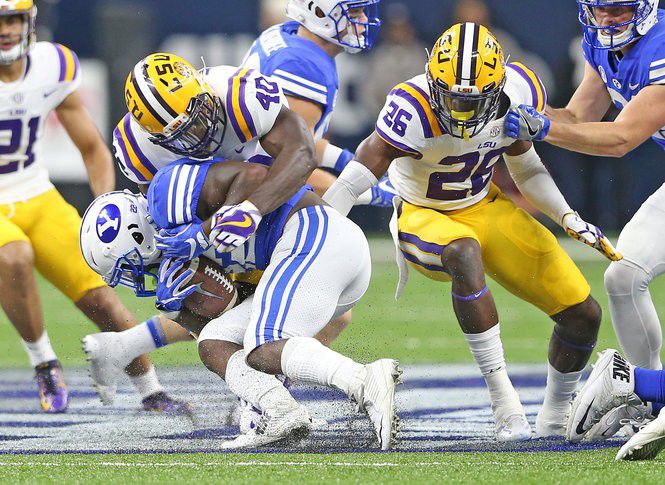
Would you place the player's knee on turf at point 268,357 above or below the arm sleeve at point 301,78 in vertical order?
below

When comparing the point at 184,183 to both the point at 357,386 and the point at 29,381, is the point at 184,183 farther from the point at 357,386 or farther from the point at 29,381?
the point at 29,381

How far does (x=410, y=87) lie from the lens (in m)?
4.71

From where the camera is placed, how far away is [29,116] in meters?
5.79

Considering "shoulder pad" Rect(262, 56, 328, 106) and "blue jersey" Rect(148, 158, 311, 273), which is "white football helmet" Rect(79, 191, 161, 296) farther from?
"shoulder pad" Rect(262, 56, 328, 106)

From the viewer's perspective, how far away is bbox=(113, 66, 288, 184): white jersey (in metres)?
4.39

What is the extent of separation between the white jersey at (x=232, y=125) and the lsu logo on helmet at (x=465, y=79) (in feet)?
1.83

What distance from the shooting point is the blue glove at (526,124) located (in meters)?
4.41

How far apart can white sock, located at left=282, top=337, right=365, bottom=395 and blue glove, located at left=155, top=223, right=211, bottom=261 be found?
44 cm

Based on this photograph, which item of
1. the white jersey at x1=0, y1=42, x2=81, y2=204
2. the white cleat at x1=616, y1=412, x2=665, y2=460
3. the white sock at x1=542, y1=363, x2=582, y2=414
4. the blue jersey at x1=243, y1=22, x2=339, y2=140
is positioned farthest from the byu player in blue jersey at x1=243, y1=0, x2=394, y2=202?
the white cleat at x1=616, y1=412, x2=665, y2=460

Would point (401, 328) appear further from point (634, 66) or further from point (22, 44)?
point (634, 66)

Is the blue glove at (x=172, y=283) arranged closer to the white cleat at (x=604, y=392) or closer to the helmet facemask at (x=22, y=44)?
the white cleat at (x=604, y=392)

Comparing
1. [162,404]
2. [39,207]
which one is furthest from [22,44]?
[162,404]

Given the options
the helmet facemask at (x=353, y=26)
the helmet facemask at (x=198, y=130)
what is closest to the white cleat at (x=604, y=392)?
the helmet facemask at (x=198, y=130)

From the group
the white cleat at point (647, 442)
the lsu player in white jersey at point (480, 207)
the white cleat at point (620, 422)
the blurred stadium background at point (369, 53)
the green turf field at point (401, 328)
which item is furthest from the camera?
the blurred stadium background at point (369, 53)
